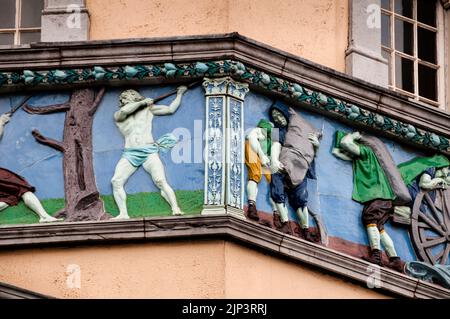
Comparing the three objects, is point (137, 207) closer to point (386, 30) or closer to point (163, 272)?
point (163, 272)

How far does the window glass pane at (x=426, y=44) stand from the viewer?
2402cm

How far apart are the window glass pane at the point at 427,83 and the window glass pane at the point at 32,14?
4104mm

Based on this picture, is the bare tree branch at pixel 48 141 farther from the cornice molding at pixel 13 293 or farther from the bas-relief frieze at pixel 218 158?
the cornice molding at pixel 13 293

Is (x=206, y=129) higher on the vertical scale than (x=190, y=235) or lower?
higher

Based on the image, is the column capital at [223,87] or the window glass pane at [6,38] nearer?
the column capital at [223,87]

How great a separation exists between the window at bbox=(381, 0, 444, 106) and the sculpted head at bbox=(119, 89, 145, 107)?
290 cm

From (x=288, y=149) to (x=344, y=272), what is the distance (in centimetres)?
135

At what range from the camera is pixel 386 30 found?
23.7 meters

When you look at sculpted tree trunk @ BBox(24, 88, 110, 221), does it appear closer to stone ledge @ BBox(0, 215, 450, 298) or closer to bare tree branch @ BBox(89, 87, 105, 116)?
bare tree branch @ BBox(89, 87, 105, 116)

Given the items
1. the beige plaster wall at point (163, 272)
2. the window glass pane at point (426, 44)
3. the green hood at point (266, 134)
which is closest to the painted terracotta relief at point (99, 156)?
the beige plaster wall at point (163, 272)

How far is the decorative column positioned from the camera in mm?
21438

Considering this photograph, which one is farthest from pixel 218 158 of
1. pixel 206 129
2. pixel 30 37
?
pixel 30 37

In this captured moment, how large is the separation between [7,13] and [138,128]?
2.22m

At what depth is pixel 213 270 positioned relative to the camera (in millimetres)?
21188
